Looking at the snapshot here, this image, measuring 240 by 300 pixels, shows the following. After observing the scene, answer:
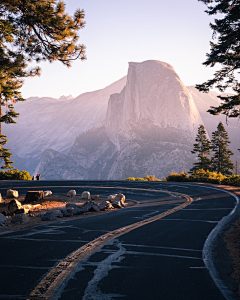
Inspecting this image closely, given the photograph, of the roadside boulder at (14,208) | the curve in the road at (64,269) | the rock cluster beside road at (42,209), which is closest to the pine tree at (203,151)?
the rock cluster beside road at (42,209)

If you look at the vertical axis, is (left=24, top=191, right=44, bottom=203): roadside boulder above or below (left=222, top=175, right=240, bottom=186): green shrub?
below

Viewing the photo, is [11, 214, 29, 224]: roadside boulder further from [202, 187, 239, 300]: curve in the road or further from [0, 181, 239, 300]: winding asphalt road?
[202, 187, 239, 300]: curve in the road

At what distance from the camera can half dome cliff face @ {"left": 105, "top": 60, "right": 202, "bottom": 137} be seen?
17638 centimetres

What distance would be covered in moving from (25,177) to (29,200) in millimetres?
22204

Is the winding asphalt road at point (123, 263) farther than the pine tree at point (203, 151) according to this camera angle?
No

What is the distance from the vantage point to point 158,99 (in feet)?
602

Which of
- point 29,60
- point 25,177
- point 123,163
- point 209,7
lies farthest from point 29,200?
point 123,163

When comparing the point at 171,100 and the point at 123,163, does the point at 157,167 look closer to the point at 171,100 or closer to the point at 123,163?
the point at 123,163

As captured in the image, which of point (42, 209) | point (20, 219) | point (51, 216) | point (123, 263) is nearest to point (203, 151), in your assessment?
point (42, 209)

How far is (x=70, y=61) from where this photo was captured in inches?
505

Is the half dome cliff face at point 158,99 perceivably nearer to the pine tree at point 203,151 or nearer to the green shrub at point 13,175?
the pine tree at point 203,151

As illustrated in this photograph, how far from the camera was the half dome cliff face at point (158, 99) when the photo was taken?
176 meters

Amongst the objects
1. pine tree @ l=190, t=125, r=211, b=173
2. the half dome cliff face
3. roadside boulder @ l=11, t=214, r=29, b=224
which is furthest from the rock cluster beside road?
the half dome cliff face

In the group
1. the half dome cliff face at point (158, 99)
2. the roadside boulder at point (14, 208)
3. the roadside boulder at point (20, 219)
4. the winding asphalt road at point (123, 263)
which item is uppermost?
the half dome cliff face at point (158, 99)
